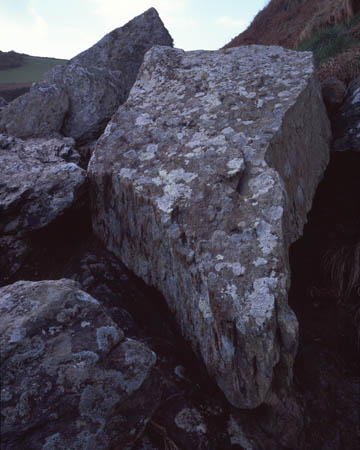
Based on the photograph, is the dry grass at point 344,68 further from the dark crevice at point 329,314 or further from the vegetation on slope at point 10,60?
the vegetation on slope at point 10,60

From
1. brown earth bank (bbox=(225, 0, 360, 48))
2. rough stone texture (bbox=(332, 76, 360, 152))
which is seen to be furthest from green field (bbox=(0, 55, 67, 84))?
rough stone texture (bbox=(332, 76, 360, 152))

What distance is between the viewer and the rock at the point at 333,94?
4.66 metres

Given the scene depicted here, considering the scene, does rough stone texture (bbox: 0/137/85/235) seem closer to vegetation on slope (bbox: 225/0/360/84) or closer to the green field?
vegetation on slope (bbox: 225/0/360/84)

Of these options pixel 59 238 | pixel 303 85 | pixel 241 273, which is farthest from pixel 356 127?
pixel 59 238

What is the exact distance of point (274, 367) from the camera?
2.54 m

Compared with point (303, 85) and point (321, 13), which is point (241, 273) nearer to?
point (303, 85)

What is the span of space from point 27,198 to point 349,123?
356cm

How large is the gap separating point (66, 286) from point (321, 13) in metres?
11.3

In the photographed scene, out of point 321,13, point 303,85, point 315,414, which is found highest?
point 321,13

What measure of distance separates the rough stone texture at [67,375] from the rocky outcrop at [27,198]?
2.97ft

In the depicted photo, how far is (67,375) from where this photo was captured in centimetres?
195

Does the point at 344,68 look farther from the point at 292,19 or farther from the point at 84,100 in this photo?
the point at 292,19

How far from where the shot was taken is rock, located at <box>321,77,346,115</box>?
4.66 meters

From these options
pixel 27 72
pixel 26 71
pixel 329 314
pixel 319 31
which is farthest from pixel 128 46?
pixel 26 71
